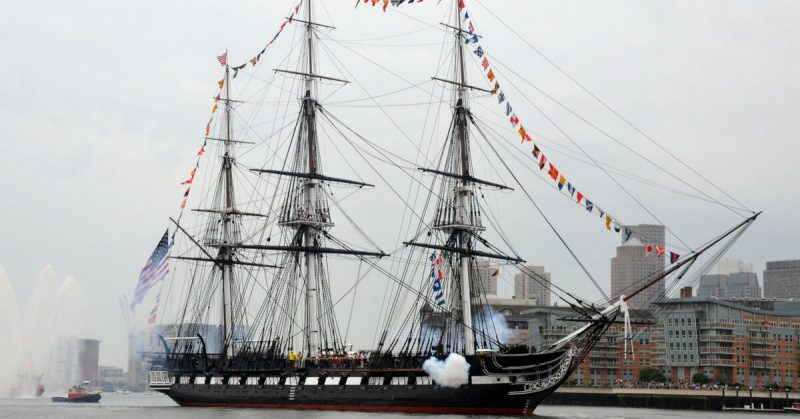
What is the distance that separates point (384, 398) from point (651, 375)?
100048 millimetres

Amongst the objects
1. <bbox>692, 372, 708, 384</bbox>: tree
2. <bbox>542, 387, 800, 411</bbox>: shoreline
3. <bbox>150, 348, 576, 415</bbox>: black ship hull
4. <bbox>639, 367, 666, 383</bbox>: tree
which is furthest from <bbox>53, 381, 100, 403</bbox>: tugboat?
<bbox>692, 372, 708, 384</bbox>: tree

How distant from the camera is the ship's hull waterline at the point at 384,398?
73750mm

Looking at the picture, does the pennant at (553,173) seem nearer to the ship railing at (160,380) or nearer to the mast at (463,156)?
the mast at (463,156)

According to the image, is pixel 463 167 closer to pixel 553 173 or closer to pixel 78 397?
pixel 553 173

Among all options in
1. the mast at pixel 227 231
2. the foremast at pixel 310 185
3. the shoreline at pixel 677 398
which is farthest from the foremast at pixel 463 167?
the shoreline at pixel 677 398

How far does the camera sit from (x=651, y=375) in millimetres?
169125

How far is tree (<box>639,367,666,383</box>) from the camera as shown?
168 metres

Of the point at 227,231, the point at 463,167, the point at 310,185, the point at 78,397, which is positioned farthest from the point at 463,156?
the point at 78,397

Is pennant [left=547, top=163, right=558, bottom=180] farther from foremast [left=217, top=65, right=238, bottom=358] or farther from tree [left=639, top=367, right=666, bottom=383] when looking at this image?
tree [left=639, top=367, right=666, bottom=383]

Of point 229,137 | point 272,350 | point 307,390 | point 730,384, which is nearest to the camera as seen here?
point 307,390

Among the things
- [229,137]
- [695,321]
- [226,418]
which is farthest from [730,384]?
[226,418]

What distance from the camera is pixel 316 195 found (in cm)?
9419

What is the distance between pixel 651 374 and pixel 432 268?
94.7 metres

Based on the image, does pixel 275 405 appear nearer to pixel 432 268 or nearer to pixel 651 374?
pixel 432 268
